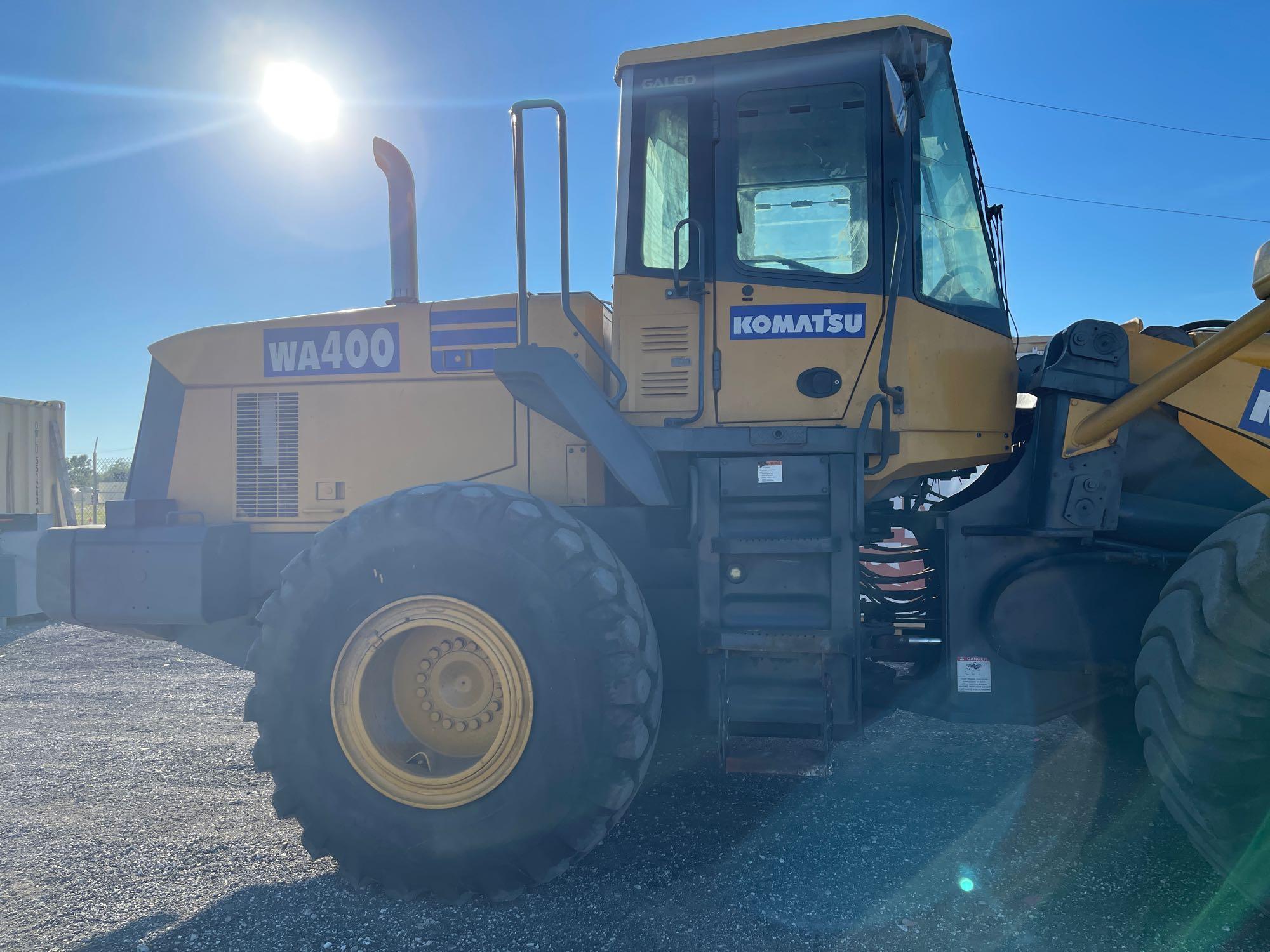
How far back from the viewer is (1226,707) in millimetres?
2729

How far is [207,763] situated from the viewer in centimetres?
494

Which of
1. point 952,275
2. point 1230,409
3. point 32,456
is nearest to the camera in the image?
point 1230,409

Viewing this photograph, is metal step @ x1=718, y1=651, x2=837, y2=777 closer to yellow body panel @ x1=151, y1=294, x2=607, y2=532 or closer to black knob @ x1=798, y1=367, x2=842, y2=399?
black knob @ x1=798, y1=367, x2=842, y2=399

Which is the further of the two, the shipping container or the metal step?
the shipping container

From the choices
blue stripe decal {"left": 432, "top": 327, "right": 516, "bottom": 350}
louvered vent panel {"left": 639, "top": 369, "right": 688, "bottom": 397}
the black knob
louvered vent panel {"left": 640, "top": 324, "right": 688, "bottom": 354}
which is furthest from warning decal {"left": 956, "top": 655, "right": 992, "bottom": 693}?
blue stripe decal {"left": 432, "top": 327, "right": 516, "bottom": 350}

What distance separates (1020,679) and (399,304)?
3408 millimetres

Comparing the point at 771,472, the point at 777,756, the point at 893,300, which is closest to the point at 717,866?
the point at 777,756

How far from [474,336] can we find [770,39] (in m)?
1.87

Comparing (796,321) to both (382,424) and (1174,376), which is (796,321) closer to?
(1174,376)

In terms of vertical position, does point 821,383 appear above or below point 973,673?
above

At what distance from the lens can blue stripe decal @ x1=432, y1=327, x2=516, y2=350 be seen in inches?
171

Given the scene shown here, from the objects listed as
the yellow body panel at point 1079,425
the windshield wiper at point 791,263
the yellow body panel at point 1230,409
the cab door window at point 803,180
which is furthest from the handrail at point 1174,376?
the windshield wiper at point 791,263

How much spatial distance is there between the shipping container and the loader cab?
11.0 meters

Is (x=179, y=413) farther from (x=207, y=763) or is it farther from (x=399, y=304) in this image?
(x=207, y=763)
